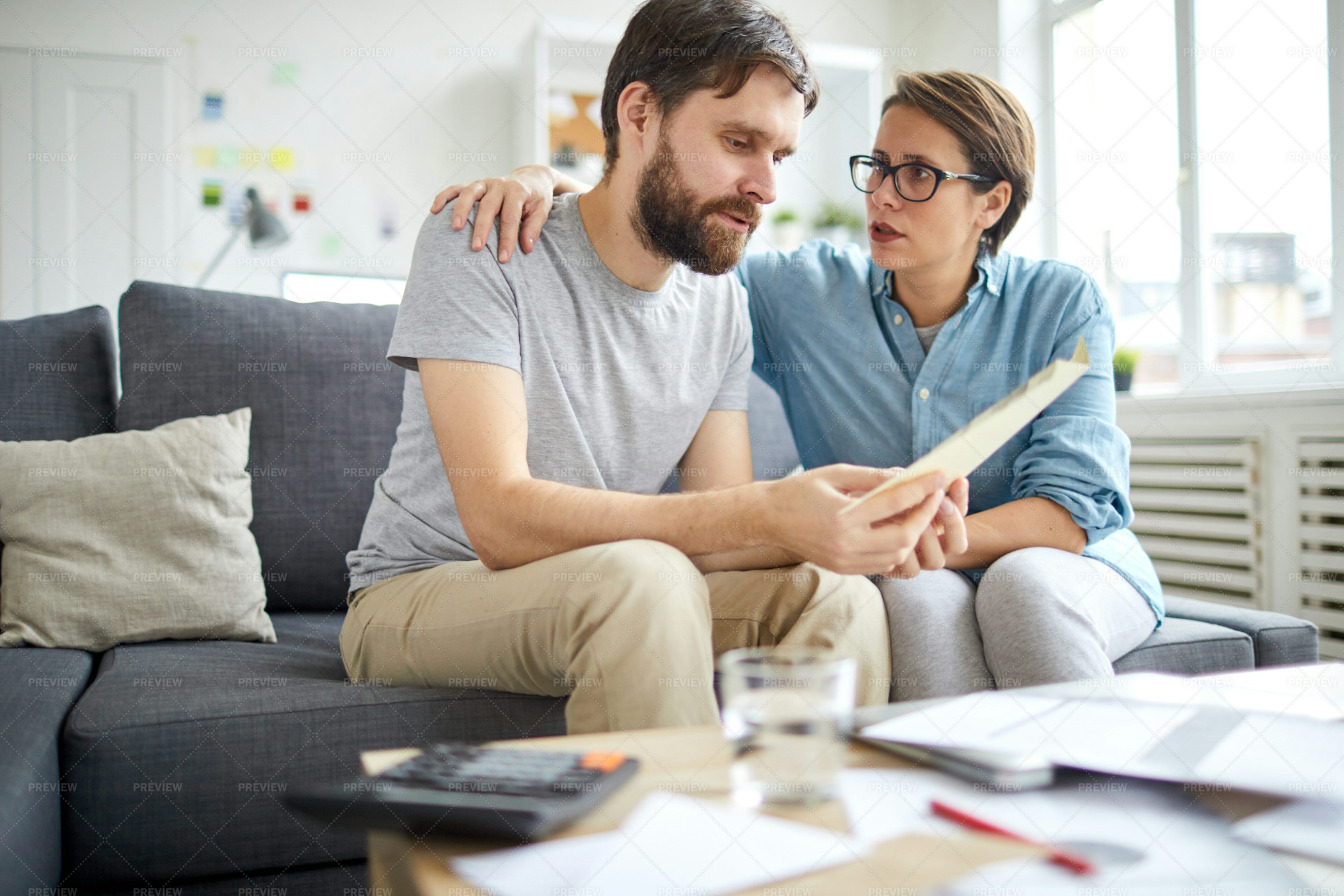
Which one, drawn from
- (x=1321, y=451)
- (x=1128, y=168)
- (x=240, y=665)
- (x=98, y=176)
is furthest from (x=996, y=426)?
(x=98, y=176)

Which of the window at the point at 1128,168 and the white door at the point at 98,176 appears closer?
the window at the point at 1128,168

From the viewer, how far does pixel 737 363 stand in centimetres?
140

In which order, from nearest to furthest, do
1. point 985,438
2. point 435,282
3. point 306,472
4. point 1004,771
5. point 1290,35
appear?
point 1004,771 < point 985,438 < point 435,282 < point 306,472 < point 1290,35

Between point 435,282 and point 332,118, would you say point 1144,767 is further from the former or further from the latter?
point 332,118

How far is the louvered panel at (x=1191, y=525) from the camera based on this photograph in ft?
7.90

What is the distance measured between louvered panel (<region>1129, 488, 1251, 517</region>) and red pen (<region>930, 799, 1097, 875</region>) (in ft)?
6.58

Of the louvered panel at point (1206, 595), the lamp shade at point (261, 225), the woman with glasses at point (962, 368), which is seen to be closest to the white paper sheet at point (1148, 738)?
the woman with glasses at point (962, 368)

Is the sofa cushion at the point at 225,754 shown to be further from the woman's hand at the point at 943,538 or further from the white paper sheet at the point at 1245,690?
the white paper sheet at the point at 1245,690

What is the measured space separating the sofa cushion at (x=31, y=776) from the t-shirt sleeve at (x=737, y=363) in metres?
0.87

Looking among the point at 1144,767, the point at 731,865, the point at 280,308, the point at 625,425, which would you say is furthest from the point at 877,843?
the point at 280,308

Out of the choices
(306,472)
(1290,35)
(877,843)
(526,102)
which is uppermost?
(526,102)

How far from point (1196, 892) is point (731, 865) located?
0.21m

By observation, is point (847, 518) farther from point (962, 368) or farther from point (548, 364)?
point (962, 368)

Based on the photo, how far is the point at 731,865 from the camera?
0.46m
